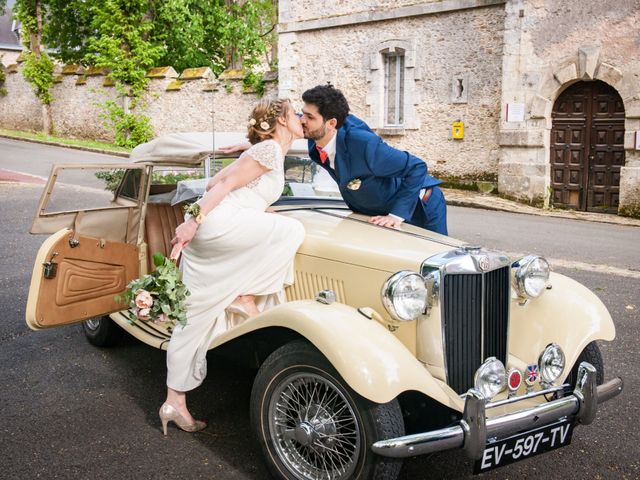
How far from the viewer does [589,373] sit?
126 inches

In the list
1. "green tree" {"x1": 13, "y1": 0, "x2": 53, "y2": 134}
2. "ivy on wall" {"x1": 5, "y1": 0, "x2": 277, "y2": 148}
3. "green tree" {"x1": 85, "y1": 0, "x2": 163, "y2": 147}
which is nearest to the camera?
"green tree" {"x1": 85, "y1": 0, "x2": 163, "y2": 147}

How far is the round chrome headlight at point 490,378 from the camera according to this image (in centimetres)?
329

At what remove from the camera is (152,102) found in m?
22.7

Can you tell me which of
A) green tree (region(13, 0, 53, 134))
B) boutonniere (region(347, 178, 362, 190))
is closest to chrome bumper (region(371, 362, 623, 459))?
boutonniere (region(347, 178, 362, 190))

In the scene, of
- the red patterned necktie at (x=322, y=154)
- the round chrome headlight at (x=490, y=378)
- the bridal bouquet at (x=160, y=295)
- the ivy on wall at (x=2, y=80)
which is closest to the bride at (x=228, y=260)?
the bridal bouquet at (x=160, y=295)

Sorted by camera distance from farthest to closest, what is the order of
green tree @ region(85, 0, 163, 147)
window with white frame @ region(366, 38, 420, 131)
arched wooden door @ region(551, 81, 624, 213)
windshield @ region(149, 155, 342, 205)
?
green tree @ region(85, 0, 163, 147) → window with white frame @ region(366, 38, 420, 131) → arched wooden door @ region(551, 81, 624, 213) → windshield @ region(149, 155, 342, 205)

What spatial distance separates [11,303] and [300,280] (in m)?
3.84

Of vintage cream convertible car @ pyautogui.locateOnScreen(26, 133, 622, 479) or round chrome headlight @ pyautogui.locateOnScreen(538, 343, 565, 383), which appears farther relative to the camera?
round chrome headlight @ pyautogui.locateOnScreen(538, 343, 565, 383)

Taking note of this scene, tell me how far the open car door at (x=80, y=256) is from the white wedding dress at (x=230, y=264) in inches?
28.8

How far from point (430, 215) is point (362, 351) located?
187 cm

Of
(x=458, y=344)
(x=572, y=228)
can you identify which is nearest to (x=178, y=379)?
(x=458, y=344)

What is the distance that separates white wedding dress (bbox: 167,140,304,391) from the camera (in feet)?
12.3

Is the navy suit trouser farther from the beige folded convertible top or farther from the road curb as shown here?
the road curb

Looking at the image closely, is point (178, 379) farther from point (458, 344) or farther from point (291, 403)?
point (458, 344)
